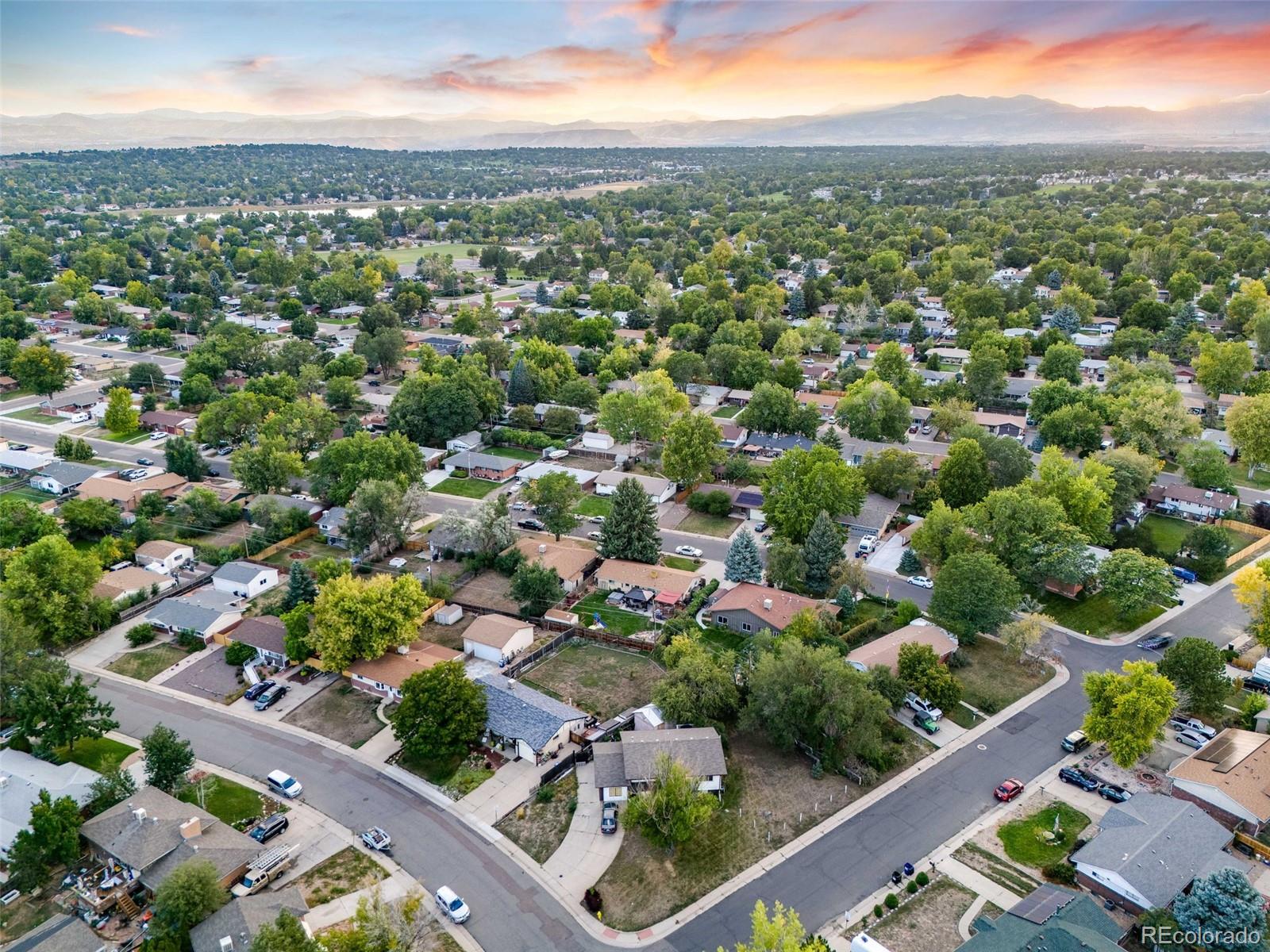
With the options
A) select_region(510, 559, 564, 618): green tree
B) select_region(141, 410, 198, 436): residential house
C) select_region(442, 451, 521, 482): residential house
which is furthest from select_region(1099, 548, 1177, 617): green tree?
select_region(141, 410, 198, 436): residential house

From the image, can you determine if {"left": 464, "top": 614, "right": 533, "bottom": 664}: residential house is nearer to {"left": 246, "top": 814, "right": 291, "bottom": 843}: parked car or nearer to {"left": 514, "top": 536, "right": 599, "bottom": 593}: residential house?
{"left": 514, "top": 536, "right": 599, "bottom": 593}: residential house

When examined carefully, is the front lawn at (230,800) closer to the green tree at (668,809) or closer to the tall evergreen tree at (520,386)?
the green tree at (668,809)

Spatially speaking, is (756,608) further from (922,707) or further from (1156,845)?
(1156,845)

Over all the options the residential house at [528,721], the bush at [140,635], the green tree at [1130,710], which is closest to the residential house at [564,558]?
the residential house at [528,721]

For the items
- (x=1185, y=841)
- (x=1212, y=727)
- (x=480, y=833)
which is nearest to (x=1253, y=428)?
(x=1212, y=727)

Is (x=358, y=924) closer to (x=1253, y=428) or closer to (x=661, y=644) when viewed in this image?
(x=661, y=644)

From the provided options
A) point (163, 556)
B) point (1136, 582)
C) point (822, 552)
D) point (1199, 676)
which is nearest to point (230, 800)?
point (163, 556)
